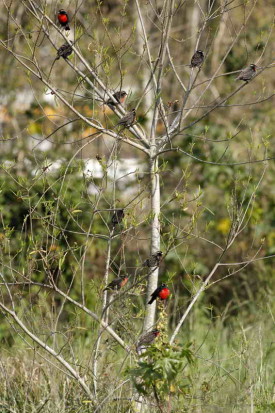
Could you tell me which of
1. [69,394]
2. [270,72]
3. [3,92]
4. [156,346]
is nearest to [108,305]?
[156,346]

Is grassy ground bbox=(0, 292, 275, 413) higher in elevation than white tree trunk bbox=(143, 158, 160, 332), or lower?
lower

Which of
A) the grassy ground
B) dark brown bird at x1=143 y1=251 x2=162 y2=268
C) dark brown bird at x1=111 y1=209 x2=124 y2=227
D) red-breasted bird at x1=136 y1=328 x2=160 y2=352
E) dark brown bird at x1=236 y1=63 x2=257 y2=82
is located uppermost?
dark brown bird at x1=236 y1=63 x2=257 y2=82

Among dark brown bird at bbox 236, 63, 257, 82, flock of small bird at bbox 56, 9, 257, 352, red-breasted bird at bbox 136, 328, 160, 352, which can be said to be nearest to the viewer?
red-breasted bird at bbox 136, 328, 160, 352

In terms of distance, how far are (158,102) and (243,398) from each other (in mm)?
1672

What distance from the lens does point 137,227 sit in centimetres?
427

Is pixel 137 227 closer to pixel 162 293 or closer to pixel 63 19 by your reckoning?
pixel 162 293

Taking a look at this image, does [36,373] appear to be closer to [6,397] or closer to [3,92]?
[6,397]

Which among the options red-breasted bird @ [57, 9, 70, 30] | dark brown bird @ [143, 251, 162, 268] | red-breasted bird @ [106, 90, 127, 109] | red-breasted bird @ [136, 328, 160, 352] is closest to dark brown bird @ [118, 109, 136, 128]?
red-breasted bird @ [106, 90, 127, 109]

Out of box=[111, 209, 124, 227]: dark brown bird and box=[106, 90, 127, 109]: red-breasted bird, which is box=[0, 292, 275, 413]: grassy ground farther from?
box=[106, 90, 127, 109]: red-breasted bird

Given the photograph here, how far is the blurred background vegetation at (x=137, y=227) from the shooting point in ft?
13.8

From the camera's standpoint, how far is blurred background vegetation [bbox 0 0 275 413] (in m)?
4.19

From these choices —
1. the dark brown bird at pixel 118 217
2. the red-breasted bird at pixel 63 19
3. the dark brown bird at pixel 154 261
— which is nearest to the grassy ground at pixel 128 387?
the dark brown bird at pixel 154 261

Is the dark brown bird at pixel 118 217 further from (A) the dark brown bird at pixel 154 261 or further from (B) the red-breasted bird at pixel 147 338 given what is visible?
(B) the red-breasted bird at pixel 147 338

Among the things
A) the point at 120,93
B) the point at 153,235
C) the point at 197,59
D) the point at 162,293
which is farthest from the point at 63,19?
the point at 162,293
